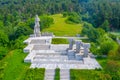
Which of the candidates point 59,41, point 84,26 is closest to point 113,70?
point 59,41

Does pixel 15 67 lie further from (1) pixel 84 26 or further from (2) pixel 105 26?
(2) pixel 105 26

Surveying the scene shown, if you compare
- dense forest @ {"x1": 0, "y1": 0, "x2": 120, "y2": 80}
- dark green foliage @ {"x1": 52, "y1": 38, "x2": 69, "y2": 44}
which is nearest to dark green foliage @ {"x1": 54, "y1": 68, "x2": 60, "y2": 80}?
dense forest @ {"x1": 0, "y1": 0, "x2": 120, "y2": 80}

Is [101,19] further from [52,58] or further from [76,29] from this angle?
[52,58]

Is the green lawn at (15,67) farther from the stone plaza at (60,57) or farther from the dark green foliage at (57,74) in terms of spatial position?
the dark green foliage at (57,74)

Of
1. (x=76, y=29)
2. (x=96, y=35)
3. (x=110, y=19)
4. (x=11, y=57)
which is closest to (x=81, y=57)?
(x=11, y=57)

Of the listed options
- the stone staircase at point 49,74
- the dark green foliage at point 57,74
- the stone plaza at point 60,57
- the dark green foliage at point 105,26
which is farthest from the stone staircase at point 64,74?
the dark green foliage at point 105,26

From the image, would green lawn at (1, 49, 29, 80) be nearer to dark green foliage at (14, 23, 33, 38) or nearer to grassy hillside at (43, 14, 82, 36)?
dark green foliage at (14, 23, 33, 38)
